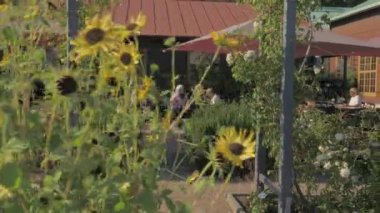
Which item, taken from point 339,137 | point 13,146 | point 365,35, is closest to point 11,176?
point 13,146

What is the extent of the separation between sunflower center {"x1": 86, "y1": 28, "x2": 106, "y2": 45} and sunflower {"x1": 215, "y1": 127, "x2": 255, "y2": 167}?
489 millimetres

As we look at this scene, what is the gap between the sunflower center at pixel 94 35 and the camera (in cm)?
174

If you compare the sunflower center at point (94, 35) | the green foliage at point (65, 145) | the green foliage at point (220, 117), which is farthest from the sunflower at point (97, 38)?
the green foliage at point (220, 117)

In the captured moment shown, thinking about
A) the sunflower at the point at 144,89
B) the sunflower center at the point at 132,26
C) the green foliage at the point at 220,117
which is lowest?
the green foliage at the point at 220,117

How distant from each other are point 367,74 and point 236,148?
71.1 ft

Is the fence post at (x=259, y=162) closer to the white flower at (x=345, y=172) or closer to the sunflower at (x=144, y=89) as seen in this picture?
the white flower at (x=345, y=172)

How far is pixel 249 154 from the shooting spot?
2.02 metres

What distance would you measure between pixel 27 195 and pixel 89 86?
469 mm

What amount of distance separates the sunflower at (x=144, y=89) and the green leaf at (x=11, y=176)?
23.2 inches

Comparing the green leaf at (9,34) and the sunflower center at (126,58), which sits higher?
the green leaf at (9,34)

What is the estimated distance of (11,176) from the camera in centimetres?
161

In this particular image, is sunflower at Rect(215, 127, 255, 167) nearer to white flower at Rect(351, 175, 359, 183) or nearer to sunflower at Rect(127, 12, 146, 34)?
sunflower at Rect(127, 12, 146, 34)

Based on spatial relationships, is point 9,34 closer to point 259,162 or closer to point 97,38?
point 97,38

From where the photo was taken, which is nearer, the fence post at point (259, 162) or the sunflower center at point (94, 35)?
the sunflower center at point (94, 35)
